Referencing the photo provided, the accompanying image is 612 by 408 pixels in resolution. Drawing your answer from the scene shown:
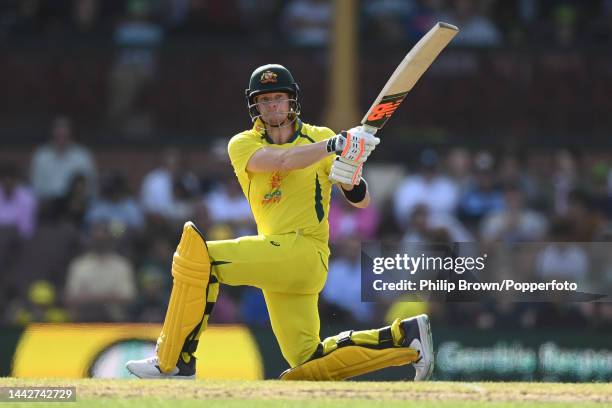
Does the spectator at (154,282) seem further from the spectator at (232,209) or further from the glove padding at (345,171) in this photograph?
the glove padding at (345,171)

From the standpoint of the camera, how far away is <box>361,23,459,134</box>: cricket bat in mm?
7262

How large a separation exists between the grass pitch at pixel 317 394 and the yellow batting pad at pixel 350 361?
364 millimetres

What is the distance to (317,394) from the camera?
6.57 meters

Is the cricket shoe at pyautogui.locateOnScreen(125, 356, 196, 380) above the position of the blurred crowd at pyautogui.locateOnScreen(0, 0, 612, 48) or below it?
below

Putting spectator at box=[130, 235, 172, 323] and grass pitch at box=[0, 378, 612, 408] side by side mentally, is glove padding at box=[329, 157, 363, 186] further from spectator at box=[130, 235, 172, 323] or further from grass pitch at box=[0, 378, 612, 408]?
spectator at box=[130, 235, 172, 323]

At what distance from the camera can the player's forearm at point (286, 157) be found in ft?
23.2

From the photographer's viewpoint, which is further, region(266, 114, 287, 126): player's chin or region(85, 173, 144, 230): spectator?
region(85, 173, 144, 230): spectator

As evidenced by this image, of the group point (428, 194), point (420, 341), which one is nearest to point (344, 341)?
point (420, 341)

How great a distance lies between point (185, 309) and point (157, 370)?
0.40 metres

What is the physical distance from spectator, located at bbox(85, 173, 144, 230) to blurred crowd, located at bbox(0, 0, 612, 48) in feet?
7.54

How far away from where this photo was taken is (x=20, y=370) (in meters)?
9.95

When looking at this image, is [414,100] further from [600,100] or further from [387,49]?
[600,100]

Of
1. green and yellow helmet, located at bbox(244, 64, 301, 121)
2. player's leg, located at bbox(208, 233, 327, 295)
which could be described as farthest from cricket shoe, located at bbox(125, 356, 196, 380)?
green and yellow helmet, located at bbox(244, 64, 301, 121)

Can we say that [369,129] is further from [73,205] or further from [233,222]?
[73,205]
